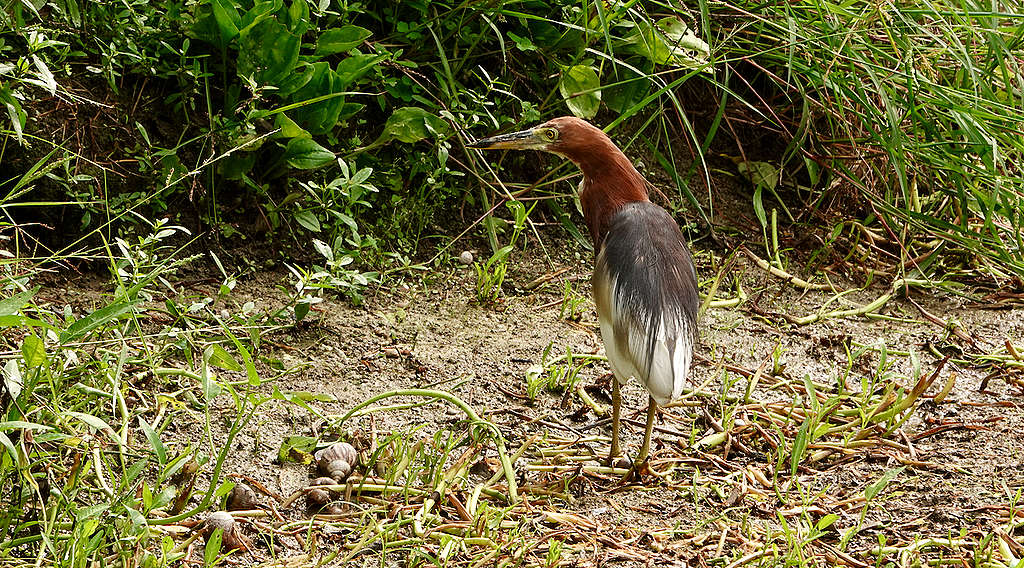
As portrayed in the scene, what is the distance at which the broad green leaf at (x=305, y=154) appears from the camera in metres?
3.21

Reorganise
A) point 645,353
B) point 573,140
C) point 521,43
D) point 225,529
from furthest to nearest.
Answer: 1. point 521,43
2. point 573,140
3. point 645,353
4. point 225,529

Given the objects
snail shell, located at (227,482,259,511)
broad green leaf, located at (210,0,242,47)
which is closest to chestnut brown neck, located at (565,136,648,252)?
broad green leaf, located at (210,0,242,47)

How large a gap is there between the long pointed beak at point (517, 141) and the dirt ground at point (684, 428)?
54cm

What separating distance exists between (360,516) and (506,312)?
4.22 ft

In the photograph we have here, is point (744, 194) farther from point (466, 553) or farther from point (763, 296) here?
point (466, 553)

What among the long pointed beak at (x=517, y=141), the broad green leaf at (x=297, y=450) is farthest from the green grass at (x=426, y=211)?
the long pointed beak at (x=517, y=141)

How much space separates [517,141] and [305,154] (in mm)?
671

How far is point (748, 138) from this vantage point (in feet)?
14.1

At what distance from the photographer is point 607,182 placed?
3033 millimetres

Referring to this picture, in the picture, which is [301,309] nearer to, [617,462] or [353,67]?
[353,67]

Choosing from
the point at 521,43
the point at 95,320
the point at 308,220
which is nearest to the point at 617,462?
the point at 308,220

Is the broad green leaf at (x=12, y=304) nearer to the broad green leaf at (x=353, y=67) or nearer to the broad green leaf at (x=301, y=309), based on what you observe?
the broad green leaf at (x=301, y=309)

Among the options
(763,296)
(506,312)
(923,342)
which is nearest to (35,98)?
(506,312)

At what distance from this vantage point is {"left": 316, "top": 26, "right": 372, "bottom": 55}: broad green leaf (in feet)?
10.7
